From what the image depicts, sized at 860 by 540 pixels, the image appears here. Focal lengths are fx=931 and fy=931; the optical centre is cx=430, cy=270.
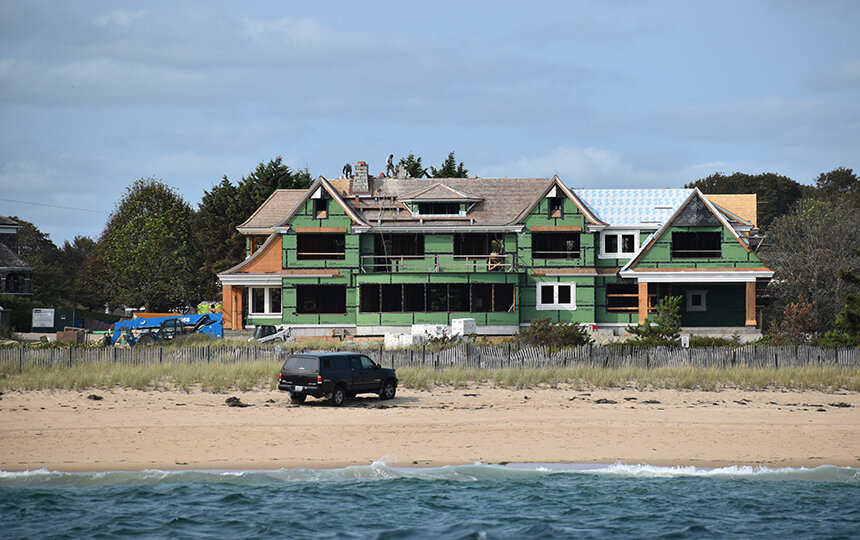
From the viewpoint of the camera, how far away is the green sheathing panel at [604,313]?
5341 centimetres

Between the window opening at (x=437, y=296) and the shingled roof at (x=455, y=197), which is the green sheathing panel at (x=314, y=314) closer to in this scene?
the shingled roof at (x=455, y=197)

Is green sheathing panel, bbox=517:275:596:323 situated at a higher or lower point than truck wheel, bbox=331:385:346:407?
higher

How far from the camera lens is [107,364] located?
1351 inches

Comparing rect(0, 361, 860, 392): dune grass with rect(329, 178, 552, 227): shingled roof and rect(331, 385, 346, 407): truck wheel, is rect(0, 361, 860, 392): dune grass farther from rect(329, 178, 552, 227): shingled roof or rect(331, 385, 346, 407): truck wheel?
rect(329, 178, 552, 227): shingled roof

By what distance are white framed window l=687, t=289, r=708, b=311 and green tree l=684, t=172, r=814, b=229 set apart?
52149 millimetres

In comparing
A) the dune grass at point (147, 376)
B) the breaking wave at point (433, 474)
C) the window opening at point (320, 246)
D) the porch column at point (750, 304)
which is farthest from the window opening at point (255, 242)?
the breaking wave at point (433, 474)

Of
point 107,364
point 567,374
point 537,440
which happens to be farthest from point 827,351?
point 107,364

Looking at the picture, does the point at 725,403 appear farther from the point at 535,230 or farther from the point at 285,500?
the point at 535,230

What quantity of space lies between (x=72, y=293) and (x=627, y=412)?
229 feet

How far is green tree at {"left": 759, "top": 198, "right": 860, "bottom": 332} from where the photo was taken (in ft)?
184

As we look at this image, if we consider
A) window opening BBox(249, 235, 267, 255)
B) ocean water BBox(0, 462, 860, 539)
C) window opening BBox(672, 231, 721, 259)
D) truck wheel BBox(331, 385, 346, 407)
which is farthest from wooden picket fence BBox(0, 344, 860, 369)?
window opening BBox(249, 235, 267, 255)

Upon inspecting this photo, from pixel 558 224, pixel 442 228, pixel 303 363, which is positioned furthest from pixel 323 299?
pixel 303 363

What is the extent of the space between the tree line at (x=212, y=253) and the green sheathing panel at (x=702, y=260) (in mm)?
3466

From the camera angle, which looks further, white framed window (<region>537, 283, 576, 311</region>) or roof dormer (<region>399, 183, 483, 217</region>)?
roof dormer (<region>399, 183, 483, 217</region>)
